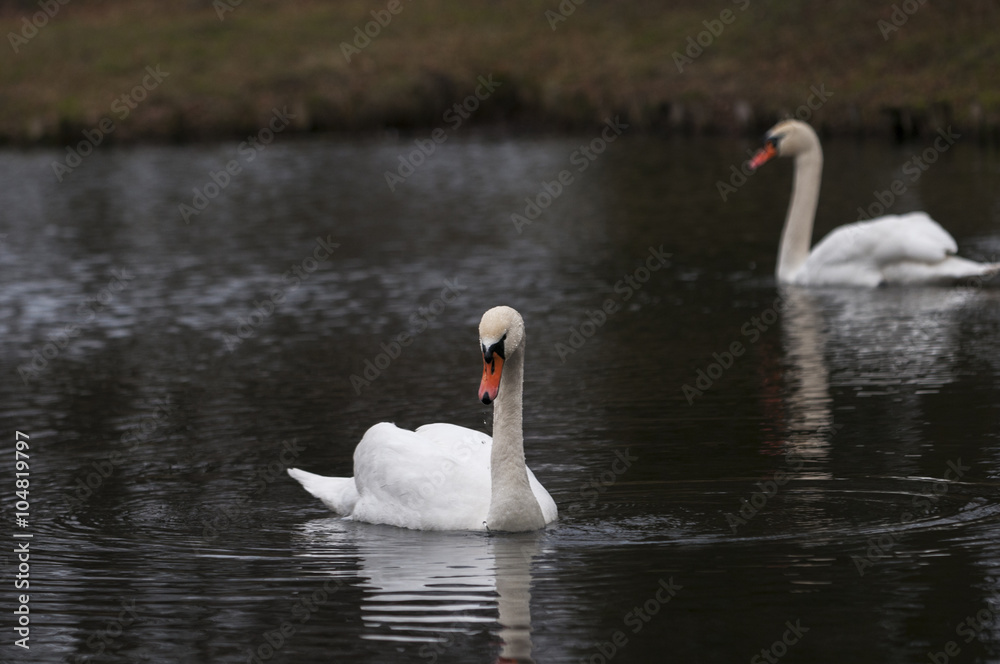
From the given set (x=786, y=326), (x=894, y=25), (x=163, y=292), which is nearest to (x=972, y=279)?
(x=786, y=326)

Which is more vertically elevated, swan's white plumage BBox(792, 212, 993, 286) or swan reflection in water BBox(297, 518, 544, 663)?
swan's white plumage BBox(792, 212, 993, 286)

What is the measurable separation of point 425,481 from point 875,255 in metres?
9.44

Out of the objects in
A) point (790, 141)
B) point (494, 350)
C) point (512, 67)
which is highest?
point (512, 67)

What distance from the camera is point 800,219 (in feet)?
60.5

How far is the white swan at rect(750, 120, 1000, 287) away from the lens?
54.6ft

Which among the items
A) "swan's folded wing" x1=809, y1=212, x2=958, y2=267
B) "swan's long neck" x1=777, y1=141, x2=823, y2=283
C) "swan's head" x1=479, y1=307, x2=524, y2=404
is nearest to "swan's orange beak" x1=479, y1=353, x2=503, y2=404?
"swan's head" x1=479, y1=307, x2=524, y2=404

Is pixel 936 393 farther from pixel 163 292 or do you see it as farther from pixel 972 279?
pixel 163 292

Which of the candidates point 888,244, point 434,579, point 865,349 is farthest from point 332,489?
point 888,244

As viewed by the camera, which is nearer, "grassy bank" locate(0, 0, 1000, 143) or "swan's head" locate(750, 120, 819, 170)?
"swan's head" locate(750, 120, 819, 170)

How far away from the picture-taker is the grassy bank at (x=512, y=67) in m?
36.3

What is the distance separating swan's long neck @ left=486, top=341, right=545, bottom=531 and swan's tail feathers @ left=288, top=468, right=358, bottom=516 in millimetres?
1072

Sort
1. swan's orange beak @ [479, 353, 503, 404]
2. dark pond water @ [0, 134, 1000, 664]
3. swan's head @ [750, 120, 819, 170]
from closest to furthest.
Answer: dark pond water @ [0, 134, 1000, 664] → swan's orange beak @ [479, 353, 503, 404] → swan's head @ [750, 120, 819, 170]

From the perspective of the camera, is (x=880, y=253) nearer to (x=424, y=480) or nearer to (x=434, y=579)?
(x=424, y=480)

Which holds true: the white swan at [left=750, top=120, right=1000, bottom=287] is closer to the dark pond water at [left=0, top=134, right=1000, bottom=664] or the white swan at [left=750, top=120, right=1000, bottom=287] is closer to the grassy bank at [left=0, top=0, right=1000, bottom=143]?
the dark pond water at [left=0, top=134, right=1000, bottom=664]
